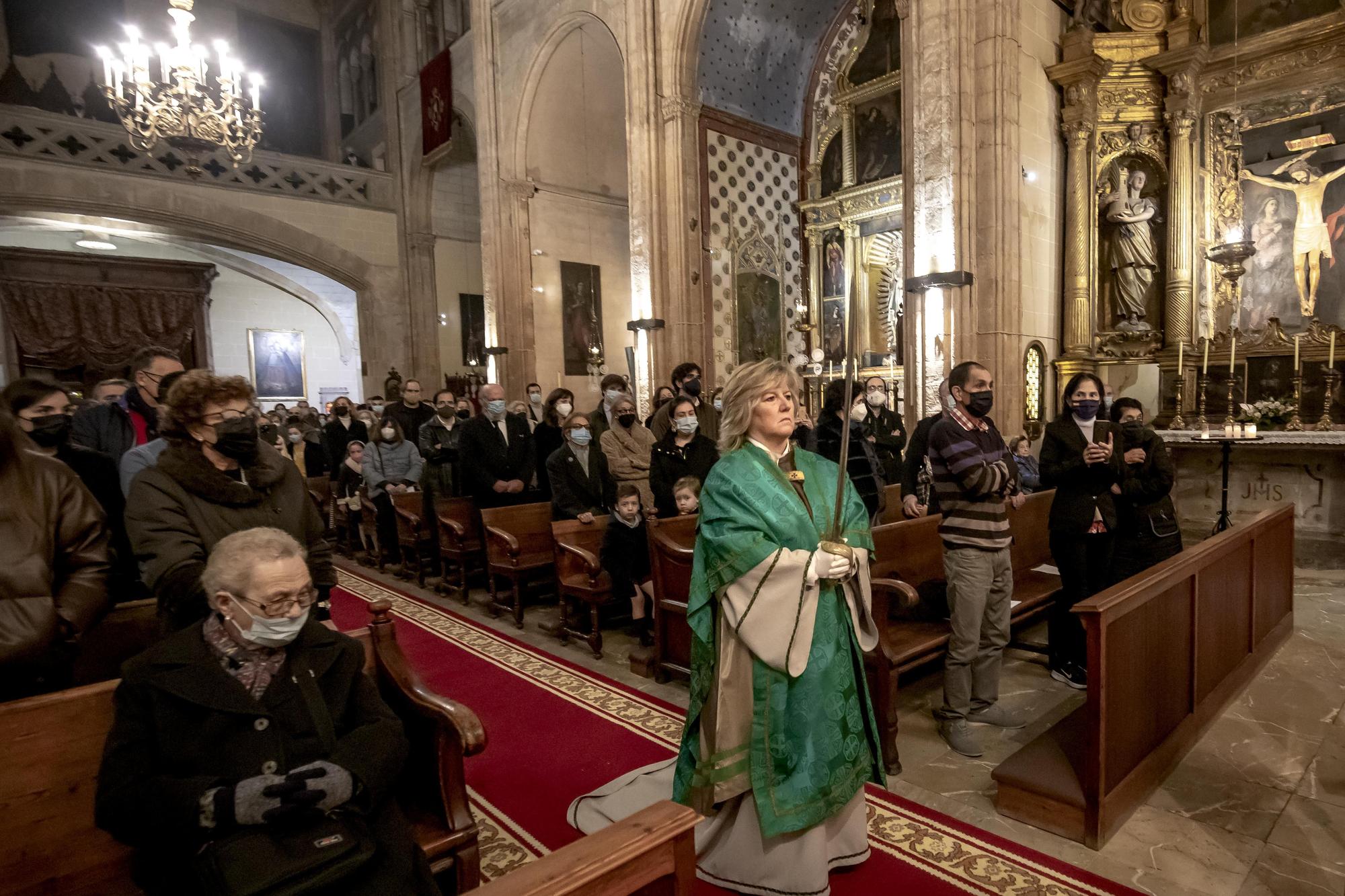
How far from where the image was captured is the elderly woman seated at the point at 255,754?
5.11 ft

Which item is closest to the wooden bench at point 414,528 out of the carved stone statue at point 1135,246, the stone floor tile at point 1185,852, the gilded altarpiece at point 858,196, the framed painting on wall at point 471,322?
the stone floor tile at point 1185,852

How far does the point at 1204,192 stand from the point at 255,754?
9993mm

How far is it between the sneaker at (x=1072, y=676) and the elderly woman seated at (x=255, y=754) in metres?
3.57

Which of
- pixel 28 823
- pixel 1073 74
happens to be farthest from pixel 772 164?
pixel 28 823

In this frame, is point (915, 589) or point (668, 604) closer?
point (915, 589)

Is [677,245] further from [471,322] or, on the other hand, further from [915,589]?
[471,322]

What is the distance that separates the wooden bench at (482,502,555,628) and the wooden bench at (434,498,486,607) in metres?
0.35

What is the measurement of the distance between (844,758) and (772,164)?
1108cm

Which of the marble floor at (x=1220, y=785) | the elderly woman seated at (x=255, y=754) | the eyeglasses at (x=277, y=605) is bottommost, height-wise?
the marble floor at (x=1220, y=785)

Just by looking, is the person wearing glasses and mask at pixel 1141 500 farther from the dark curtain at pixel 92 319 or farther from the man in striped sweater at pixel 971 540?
the dark curtain at pixel 92 319

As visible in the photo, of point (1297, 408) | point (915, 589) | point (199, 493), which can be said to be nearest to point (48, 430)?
point (199, 493)

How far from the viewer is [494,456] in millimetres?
6285

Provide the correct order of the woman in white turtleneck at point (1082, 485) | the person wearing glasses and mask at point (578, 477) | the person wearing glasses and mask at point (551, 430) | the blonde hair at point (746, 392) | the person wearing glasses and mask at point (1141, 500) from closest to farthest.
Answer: the blonde hair at point (746, 392), the woman in white turtleneck at point (1082, 485), the person wearing glasses and mask at point (1141, 500), the person wearing glasses and mask at point (578, 477), the person wearing glasses and mask at point (551, 430)

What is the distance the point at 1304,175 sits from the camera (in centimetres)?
761
